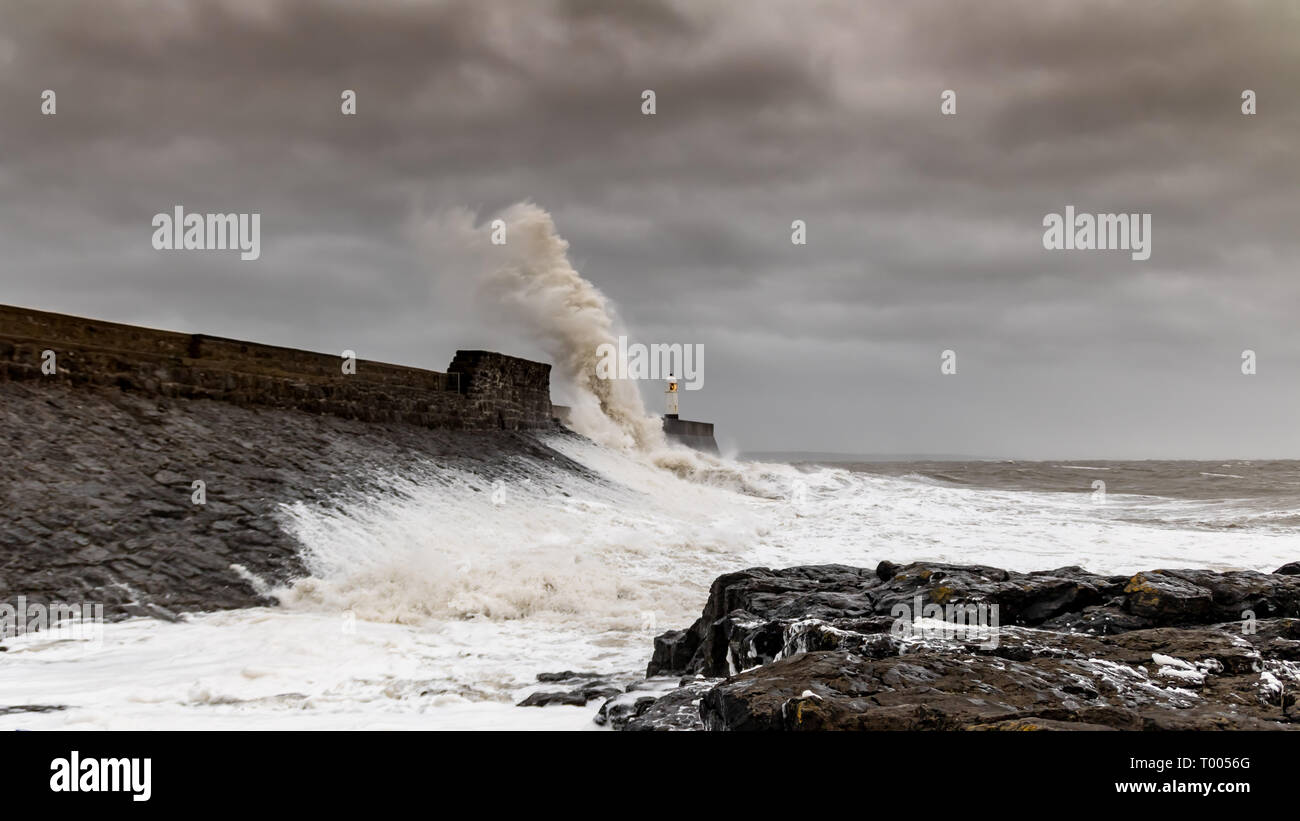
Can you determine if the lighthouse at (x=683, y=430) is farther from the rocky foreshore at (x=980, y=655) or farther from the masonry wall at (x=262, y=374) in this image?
the rocky foreshore at (x=980, y=655)

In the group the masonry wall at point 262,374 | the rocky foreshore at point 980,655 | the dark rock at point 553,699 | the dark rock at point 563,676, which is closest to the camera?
the rocky foreshore at point 980,655

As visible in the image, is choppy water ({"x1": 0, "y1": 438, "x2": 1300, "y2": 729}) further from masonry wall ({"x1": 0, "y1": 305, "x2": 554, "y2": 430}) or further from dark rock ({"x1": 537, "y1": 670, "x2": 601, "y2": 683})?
masonry wall ({"x1": 0, "y1": 305, "x2": 554, "y2": 430})

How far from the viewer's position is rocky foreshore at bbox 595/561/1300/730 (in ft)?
8.32

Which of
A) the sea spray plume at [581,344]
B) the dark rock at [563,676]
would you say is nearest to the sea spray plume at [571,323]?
the sea spray plume at [581,344]

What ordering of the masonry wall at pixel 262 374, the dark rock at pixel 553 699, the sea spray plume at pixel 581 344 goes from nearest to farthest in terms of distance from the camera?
1. the dark rock at pixel 553 699
2. the masonry wall at pixel 262 374
3. the sea spray plume at pixel 581 344

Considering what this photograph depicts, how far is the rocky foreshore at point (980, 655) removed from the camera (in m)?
2.54

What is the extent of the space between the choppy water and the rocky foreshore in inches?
40.7

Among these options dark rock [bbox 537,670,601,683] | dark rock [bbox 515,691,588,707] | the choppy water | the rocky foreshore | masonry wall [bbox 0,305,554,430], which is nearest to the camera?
the rocky foreshore

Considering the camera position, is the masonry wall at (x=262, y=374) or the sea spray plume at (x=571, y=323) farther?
the sea spray plume at (x=571, y=323)

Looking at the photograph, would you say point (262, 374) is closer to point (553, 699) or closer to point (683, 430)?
point (553, 699)

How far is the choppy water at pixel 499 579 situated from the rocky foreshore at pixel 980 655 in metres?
1.03

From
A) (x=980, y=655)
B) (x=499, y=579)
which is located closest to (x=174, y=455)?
(x=499, y=579)

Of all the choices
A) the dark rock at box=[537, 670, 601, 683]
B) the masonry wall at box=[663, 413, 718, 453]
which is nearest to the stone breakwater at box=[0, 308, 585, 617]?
the dark rock at box=[537, 670, 601, 683]
